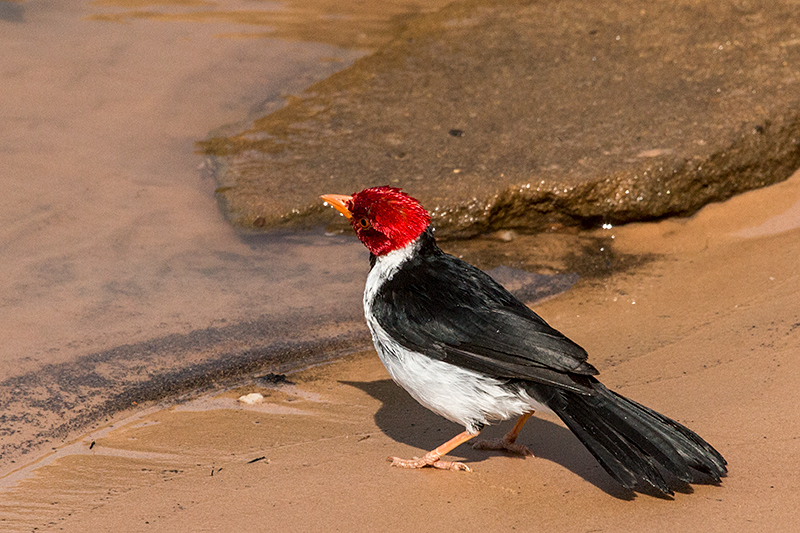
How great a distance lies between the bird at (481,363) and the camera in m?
3.53

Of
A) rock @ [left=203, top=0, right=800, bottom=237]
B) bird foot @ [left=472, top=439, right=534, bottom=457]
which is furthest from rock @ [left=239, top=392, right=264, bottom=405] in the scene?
rock @ [left=203, top=0, right=800, bottom=237]

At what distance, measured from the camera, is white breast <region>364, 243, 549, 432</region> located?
3848 mm

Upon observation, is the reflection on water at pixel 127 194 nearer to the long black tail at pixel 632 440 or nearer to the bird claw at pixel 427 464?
the bird claw at pixel 427 464

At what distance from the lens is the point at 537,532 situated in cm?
337

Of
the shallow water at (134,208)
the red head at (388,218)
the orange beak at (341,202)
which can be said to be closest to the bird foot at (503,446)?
the red head at (388,218)

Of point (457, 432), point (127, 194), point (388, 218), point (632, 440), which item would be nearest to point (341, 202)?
point (388, 218)

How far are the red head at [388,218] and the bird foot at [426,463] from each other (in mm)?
1042

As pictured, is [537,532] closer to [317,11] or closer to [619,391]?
[619,391]

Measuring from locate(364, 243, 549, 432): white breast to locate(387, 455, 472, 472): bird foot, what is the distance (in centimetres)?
20

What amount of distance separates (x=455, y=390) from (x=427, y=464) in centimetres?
43

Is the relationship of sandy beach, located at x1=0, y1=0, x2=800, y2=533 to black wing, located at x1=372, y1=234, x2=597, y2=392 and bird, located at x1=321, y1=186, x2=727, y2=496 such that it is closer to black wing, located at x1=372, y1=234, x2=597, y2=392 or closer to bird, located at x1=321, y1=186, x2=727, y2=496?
bird, located at x1=321, y1=186, x2=727, y2=496

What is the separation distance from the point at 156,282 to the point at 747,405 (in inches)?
145

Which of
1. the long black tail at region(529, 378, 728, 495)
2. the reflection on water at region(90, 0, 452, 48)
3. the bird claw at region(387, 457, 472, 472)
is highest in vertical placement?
the reflection on water at region(90, 0, 452, 48)

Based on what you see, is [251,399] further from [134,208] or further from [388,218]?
[134,208]
